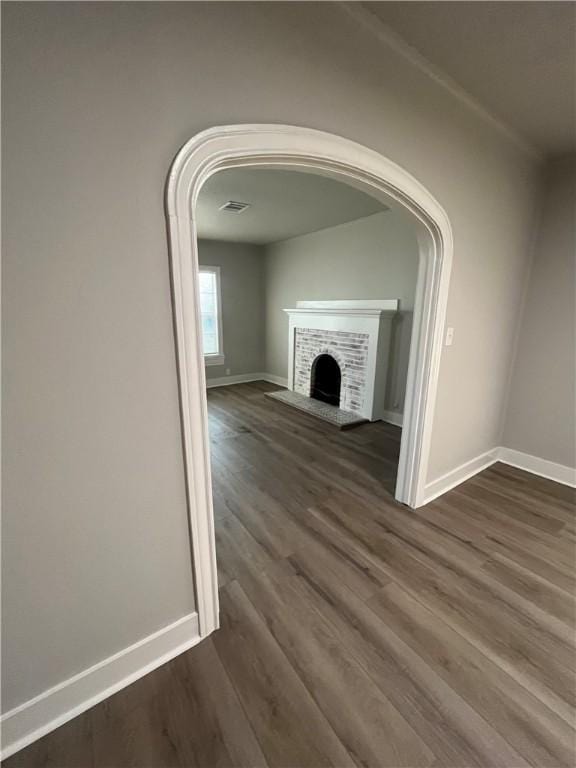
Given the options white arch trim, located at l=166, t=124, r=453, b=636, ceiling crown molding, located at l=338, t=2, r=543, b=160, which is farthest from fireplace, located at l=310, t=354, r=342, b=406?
ceiling crown molding, located at l=338, t=2, r=543, b=160

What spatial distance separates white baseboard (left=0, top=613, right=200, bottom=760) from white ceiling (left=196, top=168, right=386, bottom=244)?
260 cm

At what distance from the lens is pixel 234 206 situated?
3453mm

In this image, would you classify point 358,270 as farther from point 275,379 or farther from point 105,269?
point 105,269

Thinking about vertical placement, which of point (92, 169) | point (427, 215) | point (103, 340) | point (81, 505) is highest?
point (427, 215)

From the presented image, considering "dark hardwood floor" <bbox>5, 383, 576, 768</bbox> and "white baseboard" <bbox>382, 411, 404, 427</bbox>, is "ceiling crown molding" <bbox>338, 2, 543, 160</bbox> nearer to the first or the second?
"dark hardwood floor" <bbox>5, 383, 576, 768</bbox>

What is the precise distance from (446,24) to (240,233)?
393 centimetres

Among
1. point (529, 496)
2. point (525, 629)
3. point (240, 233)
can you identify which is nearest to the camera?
point (525, 629)

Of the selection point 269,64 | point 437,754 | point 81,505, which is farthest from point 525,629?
point 269,64

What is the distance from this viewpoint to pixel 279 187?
2900 millimetres

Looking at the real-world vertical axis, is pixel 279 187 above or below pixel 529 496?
above

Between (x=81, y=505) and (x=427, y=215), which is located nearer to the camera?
(x=81, y=505)

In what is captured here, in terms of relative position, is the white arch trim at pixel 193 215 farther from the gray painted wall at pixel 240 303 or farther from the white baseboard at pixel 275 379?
the gray painted wall at pixel 240 303

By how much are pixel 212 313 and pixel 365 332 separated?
2992 millimetres

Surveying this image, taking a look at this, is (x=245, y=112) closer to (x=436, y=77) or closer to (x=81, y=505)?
(x=436, y=77)
